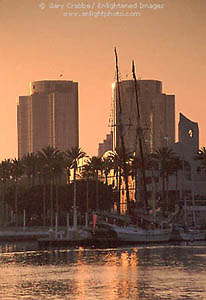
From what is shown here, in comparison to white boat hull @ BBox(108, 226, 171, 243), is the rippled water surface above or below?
below

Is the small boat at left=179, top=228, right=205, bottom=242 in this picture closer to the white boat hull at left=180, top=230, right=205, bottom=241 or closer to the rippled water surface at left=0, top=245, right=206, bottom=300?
the white boat hull at left=180, top=230, right=205, bottom=241

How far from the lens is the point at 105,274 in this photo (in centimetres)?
12862

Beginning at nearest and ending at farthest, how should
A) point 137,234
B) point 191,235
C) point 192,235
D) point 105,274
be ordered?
point 105,274
point 137,234
point 192,235
point 191,235

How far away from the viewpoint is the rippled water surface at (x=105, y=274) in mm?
109312

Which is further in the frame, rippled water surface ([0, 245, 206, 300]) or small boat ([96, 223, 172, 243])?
small boat ([96, 223, 172, 243])

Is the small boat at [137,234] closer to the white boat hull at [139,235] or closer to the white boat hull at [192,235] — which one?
the white boat hull at [139,235]

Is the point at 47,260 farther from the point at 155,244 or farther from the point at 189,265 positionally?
the point at 155,244

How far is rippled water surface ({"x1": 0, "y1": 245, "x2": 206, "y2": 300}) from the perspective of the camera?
10931 cm

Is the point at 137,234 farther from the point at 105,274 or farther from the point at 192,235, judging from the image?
the point at 105,274

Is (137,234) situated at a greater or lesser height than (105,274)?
greater

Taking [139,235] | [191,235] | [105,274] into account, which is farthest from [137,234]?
[105,274]

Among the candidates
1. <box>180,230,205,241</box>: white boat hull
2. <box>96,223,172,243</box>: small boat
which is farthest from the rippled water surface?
<box>180,230,205,241</box>: white boat hull

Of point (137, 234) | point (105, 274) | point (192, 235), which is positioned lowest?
point (105, 274)

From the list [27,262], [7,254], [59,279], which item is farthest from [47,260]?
[59,279]
